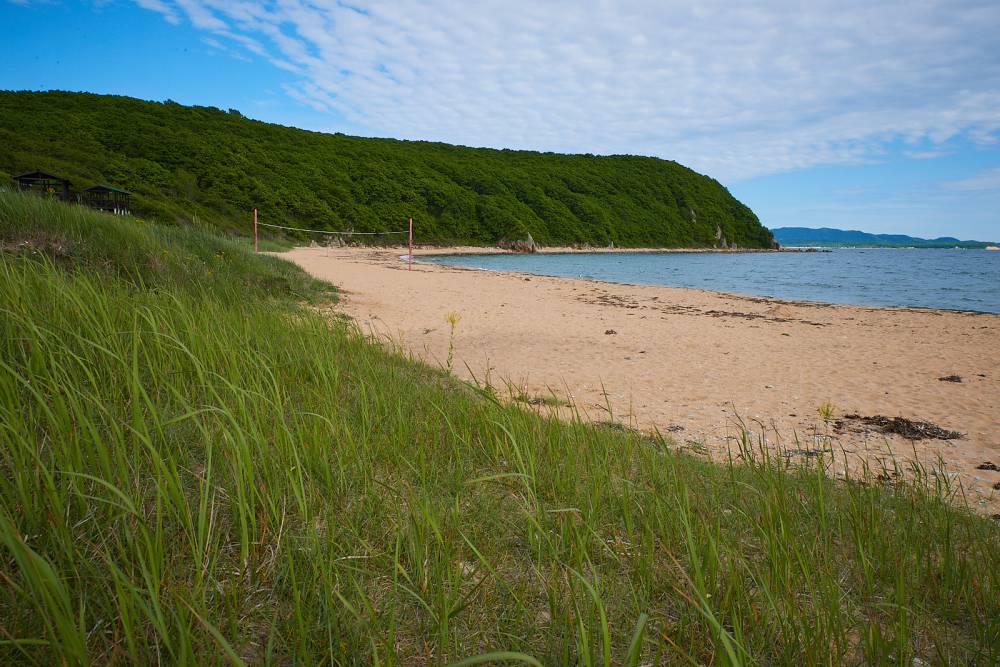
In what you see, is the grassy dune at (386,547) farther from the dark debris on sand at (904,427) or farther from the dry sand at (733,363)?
the dark debris on sand at (904,427)

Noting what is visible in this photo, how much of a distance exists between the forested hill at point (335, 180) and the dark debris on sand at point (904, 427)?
3019 cm

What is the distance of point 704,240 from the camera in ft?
300

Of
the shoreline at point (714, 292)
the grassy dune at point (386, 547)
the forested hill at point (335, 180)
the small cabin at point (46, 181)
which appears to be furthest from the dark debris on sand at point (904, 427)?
the forested hill at point (335, 180)

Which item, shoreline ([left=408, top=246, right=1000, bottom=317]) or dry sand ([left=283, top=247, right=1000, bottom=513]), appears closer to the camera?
dry sand ([left=283, top=247, right=1000, bottom=513])

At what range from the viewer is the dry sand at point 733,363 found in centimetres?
483

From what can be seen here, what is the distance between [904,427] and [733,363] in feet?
9.02

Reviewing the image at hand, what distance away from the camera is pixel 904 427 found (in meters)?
5.08

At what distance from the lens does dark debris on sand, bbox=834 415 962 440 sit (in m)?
4.95

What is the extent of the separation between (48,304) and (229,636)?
241 cm

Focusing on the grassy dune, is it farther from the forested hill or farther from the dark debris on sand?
the forested hill

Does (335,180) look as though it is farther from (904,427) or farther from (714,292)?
(904,427)

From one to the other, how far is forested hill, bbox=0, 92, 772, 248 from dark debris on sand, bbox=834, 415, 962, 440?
30.2 m

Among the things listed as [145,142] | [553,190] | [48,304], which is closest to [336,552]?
[48,304]

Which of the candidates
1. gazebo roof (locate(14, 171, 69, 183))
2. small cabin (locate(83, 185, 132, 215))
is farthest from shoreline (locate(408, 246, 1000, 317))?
gazebo roof (locate(14, 171, 69, 183))
